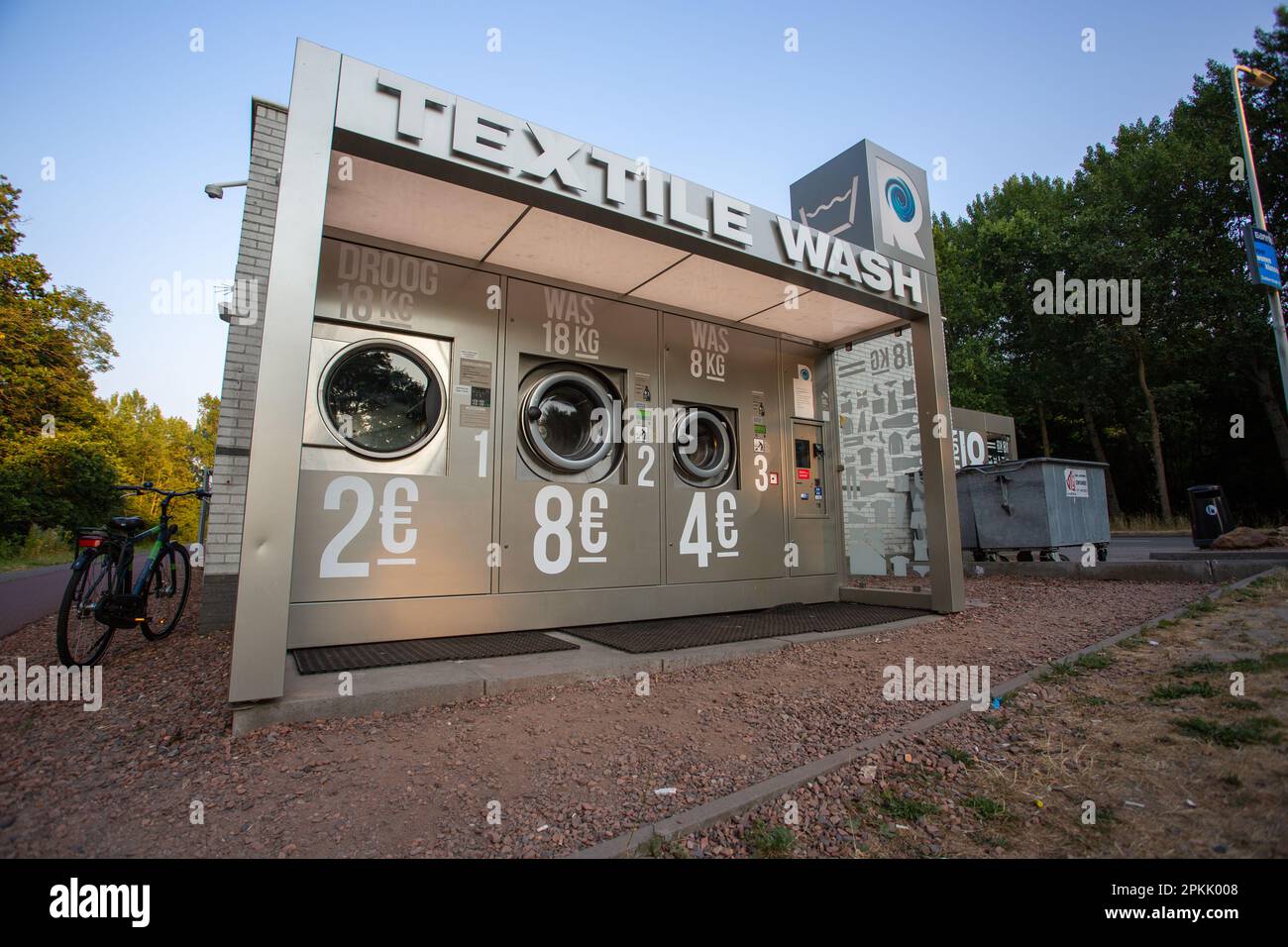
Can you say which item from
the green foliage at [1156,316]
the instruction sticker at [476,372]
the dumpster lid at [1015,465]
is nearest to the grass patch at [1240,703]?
the instruction sticker at [476,372]

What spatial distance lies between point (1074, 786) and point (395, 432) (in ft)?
13.5

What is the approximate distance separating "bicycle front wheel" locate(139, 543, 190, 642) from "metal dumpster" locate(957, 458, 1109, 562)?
372 inches

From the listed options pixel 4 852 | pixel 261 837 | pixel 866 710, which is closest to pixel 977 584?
pixel 866 710

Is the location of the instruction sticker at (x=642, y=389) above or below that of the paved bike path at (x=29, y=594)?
above

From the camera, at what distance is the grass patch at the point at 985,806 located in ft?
5.98

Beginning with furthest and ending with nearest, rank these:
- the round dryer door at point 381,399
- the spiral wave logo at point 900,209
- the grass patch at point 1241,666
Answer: the spiral wave logo at point 900,209 < the round dryer door at point 381,399 < the grass patch at point 1241,666

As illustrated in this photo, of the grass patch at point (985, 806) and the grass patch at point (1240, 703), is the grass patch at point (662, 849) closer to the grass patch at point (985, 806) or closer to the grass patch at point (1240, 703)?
the grass patch at point (985, 806)

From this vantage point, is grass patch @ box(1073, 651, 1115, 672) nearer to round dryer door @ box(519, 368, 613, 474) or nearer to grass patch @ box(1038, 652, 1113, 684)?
grass patch @ box(1038, 652, 1113, 684)

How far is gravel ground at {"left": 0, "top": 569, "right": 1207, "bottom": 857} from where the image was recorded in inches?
68.2

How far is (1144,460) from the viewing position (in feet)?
73.6

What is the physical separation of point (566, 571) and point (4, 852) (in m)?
3.22

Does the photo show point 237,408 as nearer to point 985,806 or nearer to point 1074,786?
point 985,806

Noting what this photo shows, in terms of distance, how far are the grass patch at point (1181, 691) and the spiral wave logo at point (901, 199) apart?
4.80 meters

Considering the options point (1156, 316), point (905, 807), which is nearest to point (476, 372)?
point (905, 807)
